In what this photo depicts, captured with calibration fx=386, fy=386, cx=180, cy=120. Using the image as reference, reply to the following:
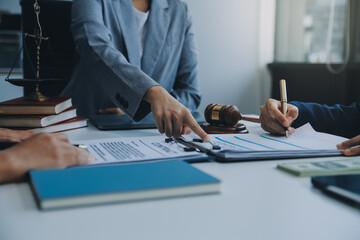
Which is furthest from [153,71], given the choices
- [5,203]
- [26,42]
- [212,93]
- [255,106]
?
[255,106]

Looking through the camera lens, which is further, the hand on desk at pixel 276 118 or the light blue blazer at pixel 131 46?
the light blue blazer at pixel 131 46

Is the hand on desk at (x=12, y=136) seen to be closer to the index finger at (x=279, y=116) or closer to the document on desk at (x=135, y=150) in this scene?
the document on desk at (x=135, y=150)

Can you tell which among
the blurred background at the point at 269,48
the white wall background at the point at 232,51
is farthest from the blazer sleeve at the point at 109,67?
the white wall background at the point at 232,51

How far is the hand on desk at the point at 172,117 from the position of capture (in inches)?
34.3

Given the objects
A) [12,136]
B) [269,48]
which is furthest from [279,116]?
[269,48]

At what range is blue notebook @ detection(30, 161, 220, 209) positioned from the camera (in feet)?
1.47

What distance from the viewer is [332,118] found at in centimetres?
119

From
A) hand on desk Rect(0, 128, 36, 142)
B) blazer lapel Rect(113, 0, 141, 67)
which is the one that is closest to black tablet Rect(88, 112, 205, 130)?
hand on desk Rect(0, 128, 36, 142)

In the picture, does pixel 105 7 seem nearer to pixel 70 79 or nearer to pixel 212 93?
pixel 70 79

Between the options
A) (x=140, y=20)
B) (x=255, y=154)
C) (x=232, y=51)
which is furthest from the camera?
(x=232, y=51)

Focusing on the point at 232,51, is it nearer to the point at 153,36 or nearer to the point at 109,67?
the point at 153,36

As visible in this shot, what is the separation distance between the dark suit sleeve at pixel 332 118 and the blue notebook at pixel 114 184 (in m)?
0.70

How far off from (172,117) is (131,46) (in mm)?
814

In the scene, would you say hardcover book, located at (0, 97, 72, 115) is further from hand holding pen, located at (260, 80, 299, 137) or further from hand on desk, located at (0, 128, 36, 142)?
hand holding pen, located at (260, 80, 299, 137)
